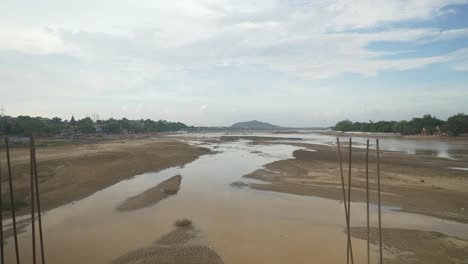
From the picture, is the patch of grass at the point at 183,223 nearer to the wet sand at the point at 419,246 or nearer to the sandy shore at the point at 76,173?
the wet sand at the point at 419,246

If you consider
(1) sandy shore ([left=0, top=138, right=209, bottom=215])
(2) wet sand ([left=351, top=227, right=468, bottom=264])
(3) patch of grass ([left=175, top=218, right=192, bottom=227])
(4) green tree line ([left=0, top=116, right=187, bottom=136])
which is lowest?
(2) wet sand ([left=351, top=227, right=468, bottom=264])

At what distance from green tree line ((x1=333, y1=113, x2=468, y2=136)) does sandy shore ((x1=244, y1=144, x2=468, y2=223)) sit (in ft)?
175

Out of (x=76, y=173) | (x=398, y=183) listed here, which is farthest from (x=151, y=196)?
(x=398, y=183)

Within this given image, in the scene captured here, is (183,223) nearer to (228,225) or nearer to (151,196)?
(228,225)

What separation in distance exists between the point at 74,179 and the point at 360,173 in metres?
21.6

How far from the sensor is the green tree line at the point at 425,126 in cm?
7400

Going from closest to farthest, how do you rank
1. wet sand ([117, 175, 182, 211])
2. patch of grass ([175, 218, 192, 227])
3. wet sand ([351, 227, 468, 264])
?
wet sand ([351, 227, 468, 264])
patch of grass ([175, 218, 192, 227])
wet sand ([117, 175, 182, 211])

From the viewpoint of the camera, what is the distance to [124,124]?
12050 centimetres

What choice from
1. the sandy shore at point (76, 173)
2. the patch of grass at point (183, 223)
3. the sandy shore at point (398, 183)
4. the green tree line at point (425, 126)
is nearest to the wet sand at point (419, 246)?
the sandy shore at point (398, 183)

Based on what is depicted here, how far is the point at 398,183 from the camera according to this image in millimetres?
20734

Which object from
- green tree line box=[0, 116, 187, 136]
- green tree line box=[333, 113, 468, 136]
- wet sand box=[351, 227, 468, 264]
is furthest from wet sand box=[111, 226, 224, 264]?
green tree line box=[333, 113, 468, 136]

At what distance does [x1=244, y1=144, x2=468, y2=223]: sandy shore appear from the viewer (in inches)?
610

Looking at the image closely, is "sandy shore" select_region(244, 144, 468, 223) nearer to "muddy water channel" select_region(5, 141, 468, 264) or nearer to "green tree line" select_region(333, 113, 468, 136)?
"muddy water channel" select_region(5, 141, 468, 264)

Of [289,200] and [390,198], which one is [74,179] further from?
[390,198]
